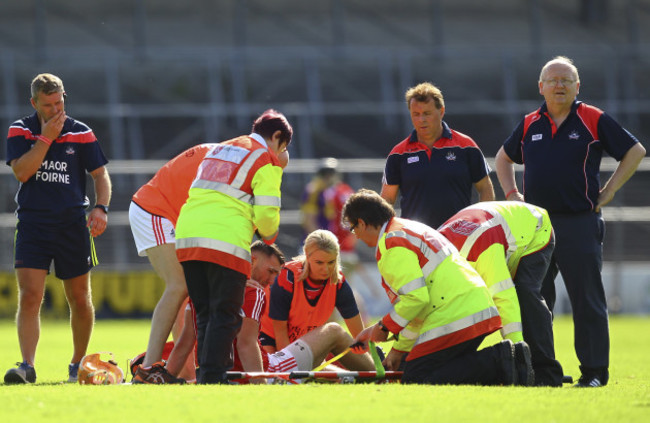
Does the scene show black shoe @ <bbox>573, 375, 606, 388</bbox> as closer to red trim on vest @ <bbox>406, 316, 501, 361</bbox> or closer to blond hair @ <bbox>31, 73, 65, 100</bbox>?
red trim on vest @ <bbox>406, 316, 501, 361</bbox>

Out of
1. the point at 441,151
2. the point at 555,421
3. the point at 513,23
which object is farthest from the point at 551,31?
the point at 555,421

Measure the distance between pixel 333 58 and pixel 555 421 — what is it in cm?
2297

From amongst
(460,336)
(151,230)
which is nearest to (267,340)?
(151,230)

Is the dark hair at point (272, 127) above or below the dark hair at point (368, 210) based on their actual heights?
above

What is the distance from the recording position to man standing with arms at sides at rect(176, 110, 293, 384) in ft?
24.0

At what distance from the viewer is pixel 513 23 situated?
33.4 meters

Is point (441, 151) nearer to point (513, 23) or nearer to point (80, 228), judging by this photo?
point (80, 228)

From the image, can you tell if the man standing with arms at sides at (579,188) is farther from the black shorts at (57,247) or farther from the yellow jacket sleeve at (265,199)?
the black shorts at (57,247)

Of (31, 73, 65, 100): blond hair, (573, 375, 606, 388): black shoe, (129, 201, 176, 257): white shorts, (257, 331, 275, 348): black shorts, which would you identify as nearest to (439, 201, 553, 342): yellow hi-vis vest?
(573, 375, 606, 388): black shoe

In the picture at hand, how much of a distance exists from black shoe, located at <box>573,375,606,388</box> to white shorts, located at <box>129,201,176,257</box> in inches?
121

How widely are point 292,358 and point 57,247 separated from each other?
81.4 inches

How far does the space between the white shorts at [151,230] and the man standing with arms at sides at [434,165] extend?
2.01m

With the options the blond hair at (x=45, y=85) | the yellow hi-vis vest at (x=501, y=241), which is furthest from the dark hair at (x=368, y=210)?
the blond hair at (x=45, y=85)

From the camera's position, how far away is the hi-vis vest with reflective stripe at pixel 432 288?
7.17 meters
